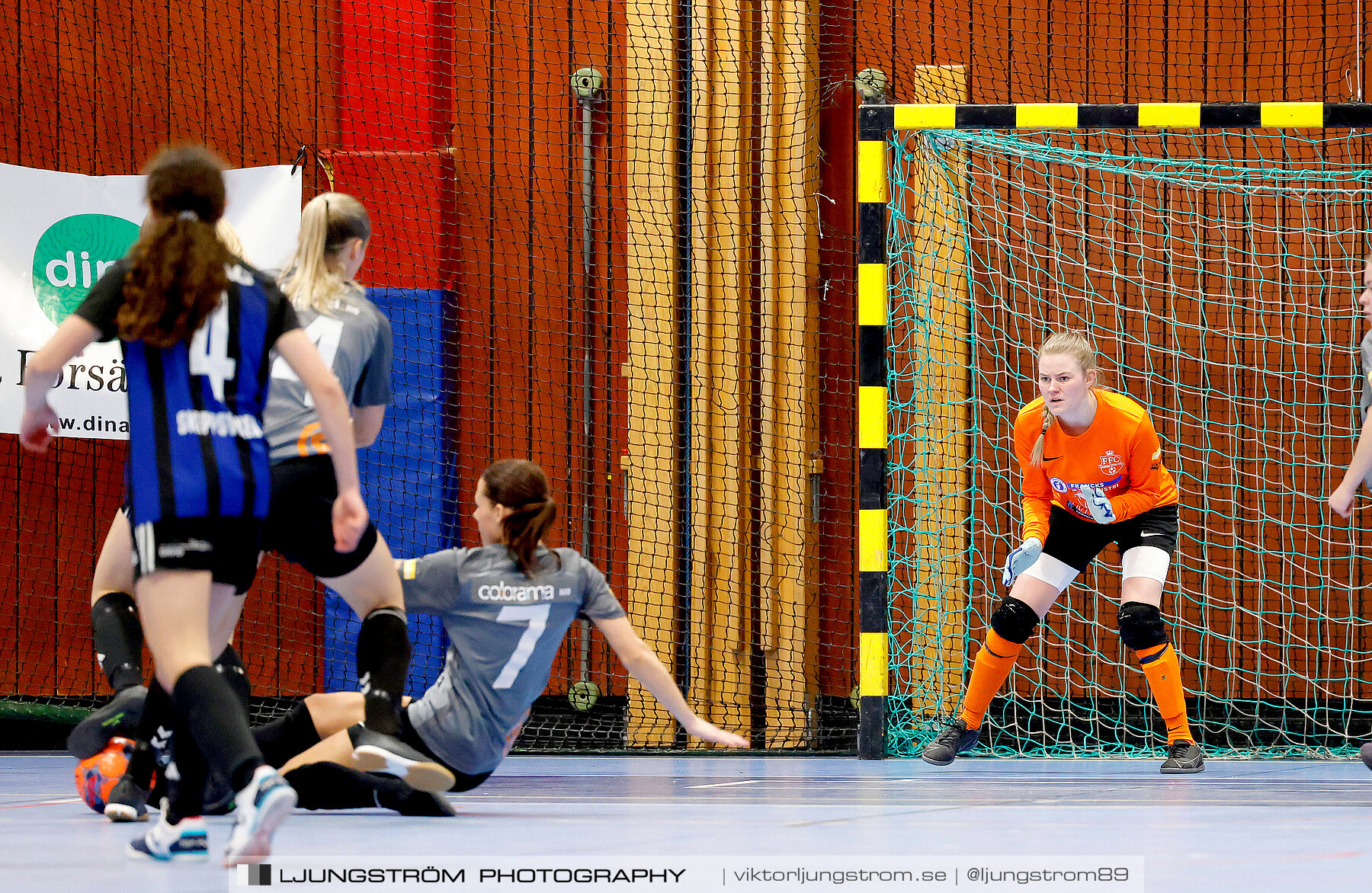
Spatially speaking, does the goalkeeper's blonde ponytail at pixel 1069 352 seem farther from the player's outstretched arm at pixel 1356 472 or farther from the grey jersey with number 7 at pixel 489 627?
the grey jersey with number 7 at pixel 489 627

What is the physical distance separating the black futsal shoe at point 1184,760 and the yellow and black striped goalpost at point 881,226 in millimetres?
965

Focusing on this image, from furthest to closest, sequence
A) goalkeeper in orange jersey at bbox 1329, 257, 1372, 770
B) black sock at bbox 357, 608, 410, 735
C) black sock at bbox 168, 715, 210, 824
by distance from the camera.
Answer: goalkeeper in orange jersey at bbox 1329, 257, 1372, 770
black sock at bbox 357, 608, 410, 735
black sock at bbox 168, 715, 210, 824

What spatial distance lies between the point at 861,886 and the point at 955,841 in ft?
2.06

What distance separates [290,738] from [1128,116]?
345 centimetres

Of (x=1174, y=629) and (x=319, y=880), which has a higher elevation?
(x=319, y=880)

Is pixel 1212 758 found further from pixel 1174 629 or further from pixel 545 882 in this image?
pixel 545 882

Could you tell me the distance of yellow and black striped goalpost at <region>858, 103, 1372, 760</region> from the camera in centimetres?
494

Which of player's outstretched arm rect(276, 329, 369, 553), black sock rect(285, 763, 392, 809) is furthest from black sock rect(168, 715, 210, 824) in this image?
black sock rect(285, 763, 392, 809)

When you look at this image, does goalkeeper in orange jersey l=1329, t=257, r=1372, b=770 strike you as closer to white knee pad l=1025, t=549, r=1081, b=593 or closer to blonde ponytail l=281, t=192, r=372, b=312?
white knee pad l=1025, t=549, r=1081, b=593

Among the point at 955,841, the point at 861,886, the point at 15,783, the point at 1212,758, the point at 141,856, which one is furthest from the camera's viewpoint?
the point at 1212,758

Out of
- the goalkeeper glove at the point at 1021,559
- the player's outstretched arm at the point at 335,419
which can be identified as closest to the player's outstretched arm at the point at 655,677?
the player's outstretched arm at the point at 335,419

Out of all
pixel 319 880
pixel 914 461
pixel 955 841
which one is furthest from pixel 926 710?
pixel 319 880

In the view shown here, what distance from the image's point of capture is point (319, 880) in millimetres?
2318

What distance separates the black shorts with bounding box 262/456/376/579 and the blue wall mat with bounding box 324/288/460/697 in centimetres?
271
